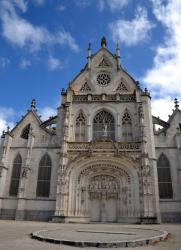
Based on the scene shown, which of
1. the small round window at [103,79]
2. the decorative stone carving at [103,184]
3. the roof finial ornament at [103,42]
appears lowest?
the decorative stone carving at [103,184]

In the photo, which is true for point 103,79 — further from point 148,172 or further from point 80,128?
point 148,172

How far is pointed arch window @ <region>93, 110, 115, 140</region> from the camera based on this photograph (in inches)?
950

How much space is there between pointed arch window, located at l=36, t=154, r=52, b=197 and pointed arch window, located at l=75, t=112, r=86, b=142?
369cm

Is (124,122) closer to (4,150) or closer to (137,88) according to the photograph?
(137,88)

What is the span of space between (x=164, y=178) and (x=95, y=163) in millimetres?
6547

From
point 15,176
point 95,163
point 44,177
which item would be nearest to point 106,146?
point 95,163

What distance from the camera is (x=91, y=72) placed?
90.1 ft

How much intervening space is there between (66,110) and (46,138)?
355cm

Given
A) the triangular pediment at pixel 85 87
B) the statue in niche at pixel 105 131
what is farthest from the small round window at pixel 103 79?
the statue in niche at pixel 105 131

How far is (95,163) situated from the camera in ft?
72.3

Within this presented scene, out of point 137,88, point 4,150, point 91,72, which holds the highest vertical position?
point 91,72

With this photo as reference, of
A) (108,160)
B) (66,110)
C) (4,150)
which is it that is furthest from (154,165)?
(4,150)

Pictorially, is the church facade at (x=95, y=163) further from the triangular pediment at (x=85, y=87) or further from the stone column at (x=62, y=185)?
the triangular pediment at (x=85, y=87)

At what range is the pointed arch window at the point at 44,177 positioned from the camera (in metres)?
21.9
